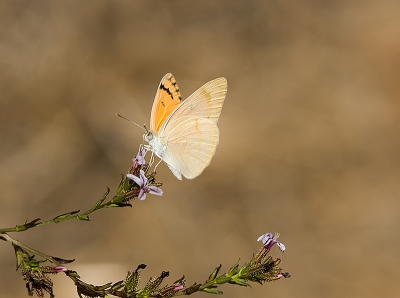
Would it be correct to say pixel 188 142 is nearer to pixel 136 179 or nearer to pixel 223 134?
pixel 136 179

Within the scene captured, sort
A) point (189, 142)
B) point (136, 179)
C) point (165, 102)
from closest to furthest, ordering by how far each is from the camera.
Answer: point (136, 179), point (165, 102), point (189, 142)

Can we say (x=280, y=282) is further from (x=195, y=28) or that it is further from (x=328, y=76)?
(x=195, y=28)

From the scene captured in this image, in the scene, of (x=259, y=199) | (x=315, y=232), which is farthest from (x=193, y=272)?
(x=315, y=232)

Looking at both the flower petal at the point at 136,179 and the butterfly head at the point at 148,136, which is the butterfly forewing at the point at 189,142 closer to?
the butterfly head at the point at 148,136

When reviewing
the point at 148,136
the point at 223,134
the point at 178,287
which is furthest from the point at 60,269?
the point at 223,134

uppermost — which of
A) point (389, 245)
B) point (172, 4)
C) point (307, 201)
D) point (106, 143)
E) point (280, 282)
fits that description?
point (172, 4)
